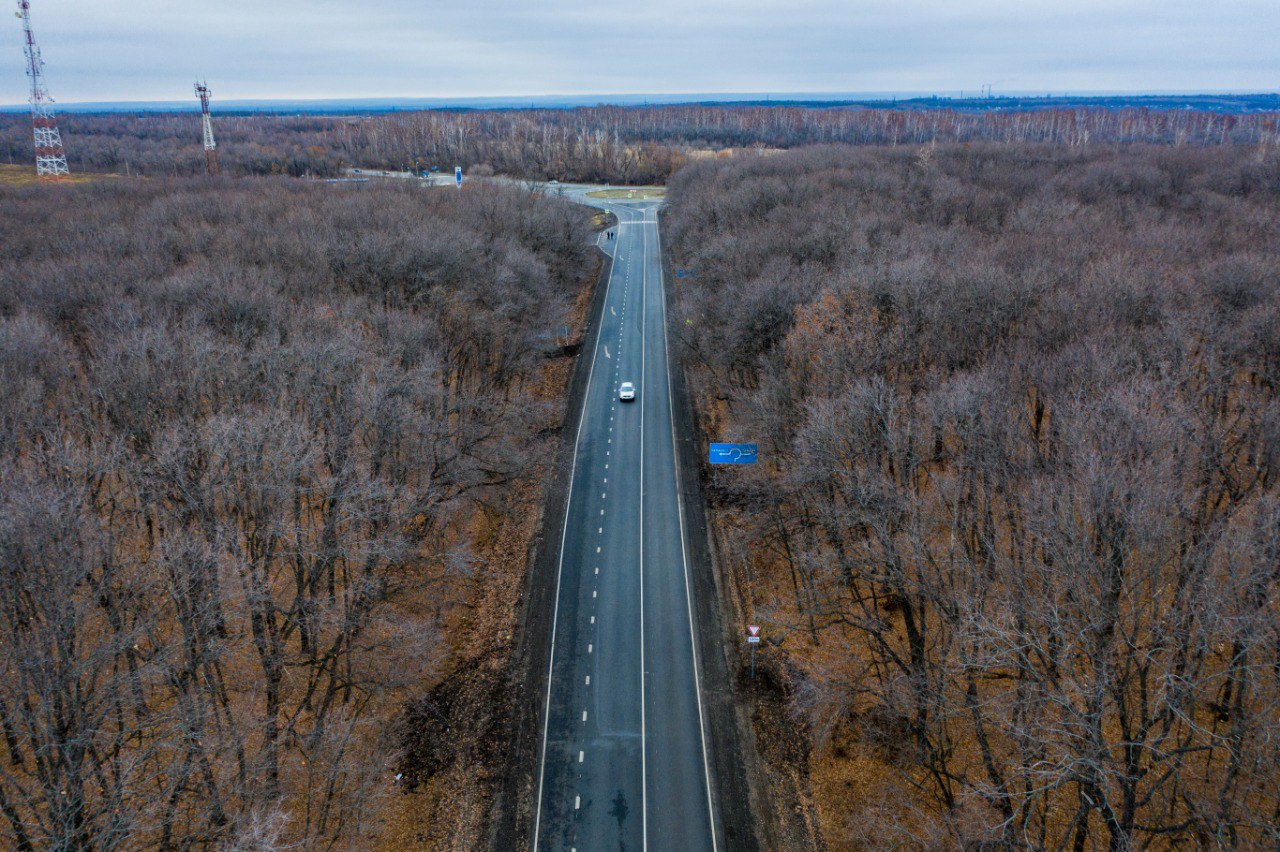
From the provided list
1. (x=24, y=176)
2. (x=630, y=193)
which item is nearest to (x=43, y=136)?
(x=24, y=176)

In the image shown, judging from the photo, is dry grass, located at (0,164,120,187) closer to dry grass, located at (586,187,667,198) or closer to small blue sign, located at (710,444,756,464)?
dry grass, located at (586,187,667,198)

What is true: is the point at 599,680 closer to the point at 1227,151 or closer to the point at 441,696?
the point at 441,696

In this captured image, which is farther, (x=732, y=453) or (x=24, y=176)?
(x=24, y=176)

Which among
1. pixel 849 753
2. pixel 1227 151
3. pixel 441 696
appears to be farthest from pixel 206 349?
pixel 1227 151

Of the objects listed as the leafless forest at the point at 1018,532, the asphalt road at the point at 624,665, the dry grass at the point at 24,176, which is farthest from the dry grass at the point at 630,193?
the leafless forest at the point at 1018,532

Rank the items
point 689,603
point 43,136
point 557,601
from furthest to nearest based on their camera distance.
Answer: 1. point 43,136
2. point 557,601
3. point 689,603

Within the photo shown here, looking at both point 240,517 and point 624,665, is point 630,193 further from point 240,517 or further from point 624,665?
point 240,517

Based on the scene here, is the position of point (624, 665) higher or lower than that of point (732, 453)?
lower
